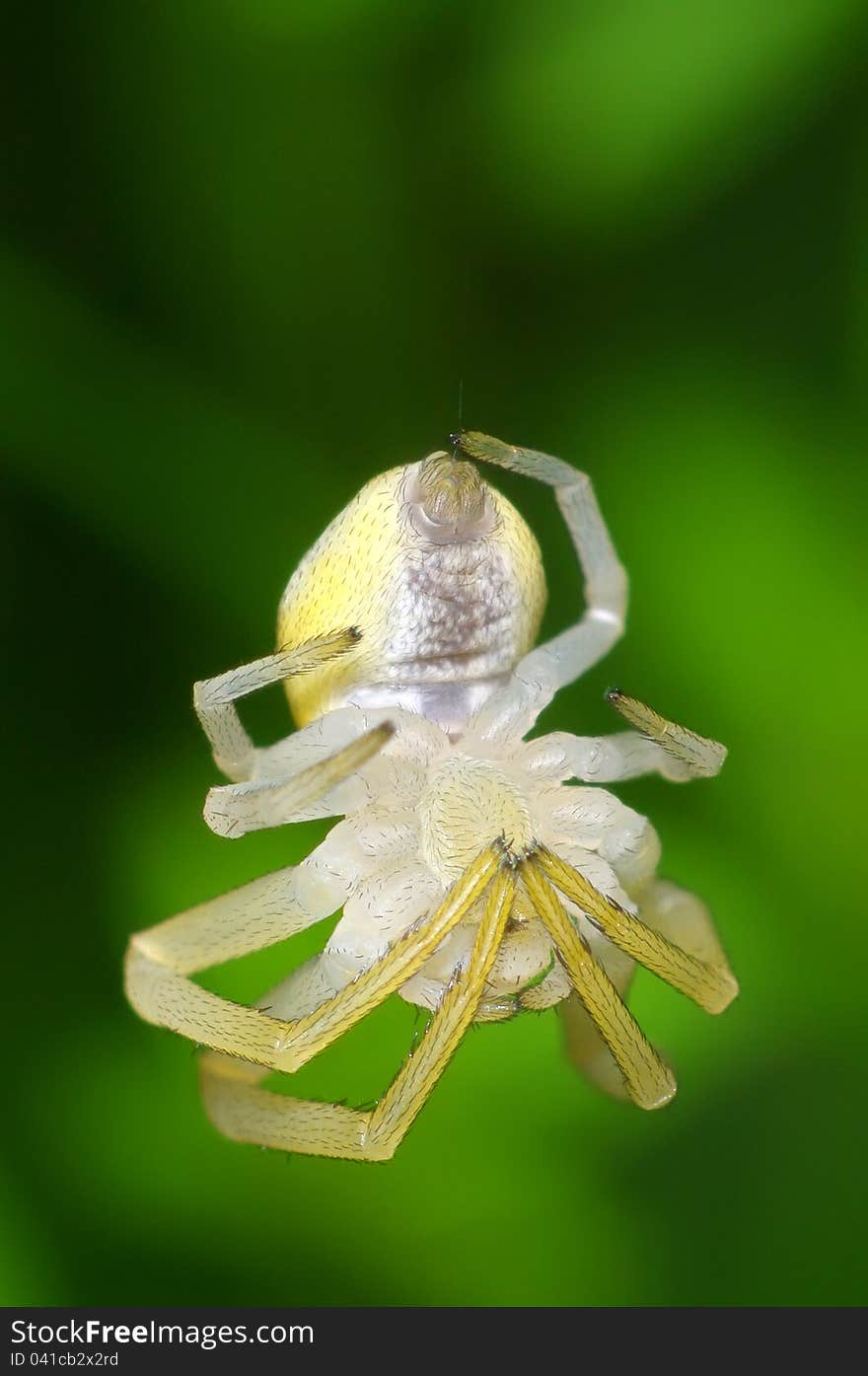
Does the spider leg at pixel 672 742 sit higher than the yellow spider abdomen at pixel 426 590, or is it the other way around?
the yellow spider abdomen at pixel 426 590

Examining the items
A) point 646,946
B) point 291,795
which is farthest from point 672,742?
point 291,795

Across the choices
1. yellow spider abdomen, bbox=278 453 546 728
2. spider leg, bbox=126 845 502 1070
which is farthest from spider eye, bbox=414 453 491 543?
spider leg, bbox=126 845 502 1070

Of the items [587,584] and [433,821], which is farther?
[587,584]

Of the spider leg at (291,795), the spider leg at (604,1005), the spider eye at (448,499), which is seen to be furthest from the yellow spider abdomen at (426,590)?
the spider leg at (604,1005)

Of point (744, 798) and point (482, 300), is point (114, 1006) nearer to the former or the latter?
point (744, 798)

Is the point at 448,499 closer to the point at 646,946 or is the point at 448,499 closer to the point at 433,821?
the point at 433,821

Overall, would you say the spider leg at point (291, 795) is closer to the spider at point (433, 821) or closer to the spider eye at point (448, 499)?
the spider at point (433, 821)

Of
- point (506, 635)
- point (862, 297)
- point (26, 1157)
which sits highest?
point (862, 297)

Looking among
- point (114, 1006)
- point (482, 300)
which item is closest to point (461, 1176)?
point (114, 1006)
